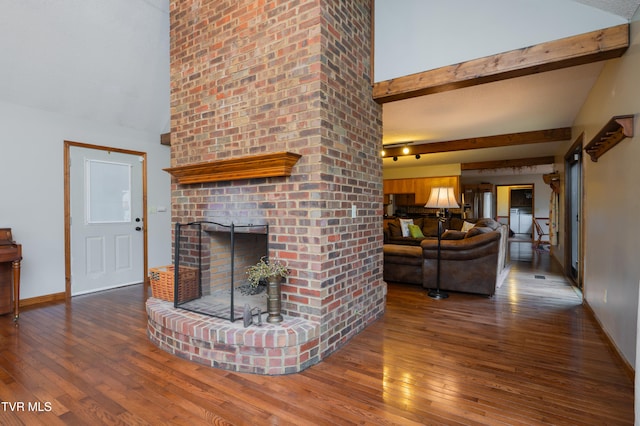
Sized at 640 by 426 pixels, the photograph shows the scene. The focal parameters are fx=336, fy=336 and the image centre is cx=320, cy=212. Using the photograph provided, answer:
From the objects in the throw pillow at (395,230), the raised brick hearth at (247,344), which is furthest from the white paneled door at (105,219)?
the throw pillow at (395,230)

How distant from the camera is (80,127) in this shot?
4.33 meters

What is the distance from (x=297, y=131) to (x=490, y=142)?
447 cm

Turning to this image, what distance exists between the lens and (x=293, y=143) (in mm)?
2523

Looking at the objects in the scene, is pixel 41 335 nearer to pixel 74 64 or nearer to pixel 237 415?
pixel 237 415

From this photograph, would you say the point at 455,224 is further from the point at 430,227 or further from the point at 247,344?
the point at 247,344

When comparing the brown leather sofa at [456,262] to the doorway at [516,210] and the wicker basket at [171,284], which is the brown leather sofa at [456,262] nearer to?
the wicker basket at [171,284]

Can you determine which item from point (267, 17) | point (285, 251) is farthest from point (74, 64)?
point (285, 251)

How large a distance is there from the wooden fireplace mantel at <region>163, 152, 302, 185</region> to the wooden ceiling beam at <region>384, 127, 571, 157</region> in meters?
4.23

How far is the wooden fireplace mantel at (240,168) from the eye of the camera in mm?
2434

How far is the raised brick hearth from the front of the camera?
2.23 metres

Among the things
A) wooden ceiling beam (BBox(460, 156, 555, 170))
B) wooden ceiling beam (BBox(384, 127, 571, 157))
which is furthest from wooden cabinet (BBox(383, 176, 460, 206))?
wooden ceiling beam (BBox(384, 127, 571, 157))

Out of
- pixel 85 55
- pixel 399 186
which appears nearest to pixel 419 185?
pixel 399 186

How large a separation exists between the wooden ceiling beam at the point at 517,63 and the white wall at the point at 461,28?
54 millimetres

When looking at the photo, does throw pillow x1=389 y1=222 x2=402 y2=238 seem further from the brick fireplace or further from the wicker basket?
the wicker basket
